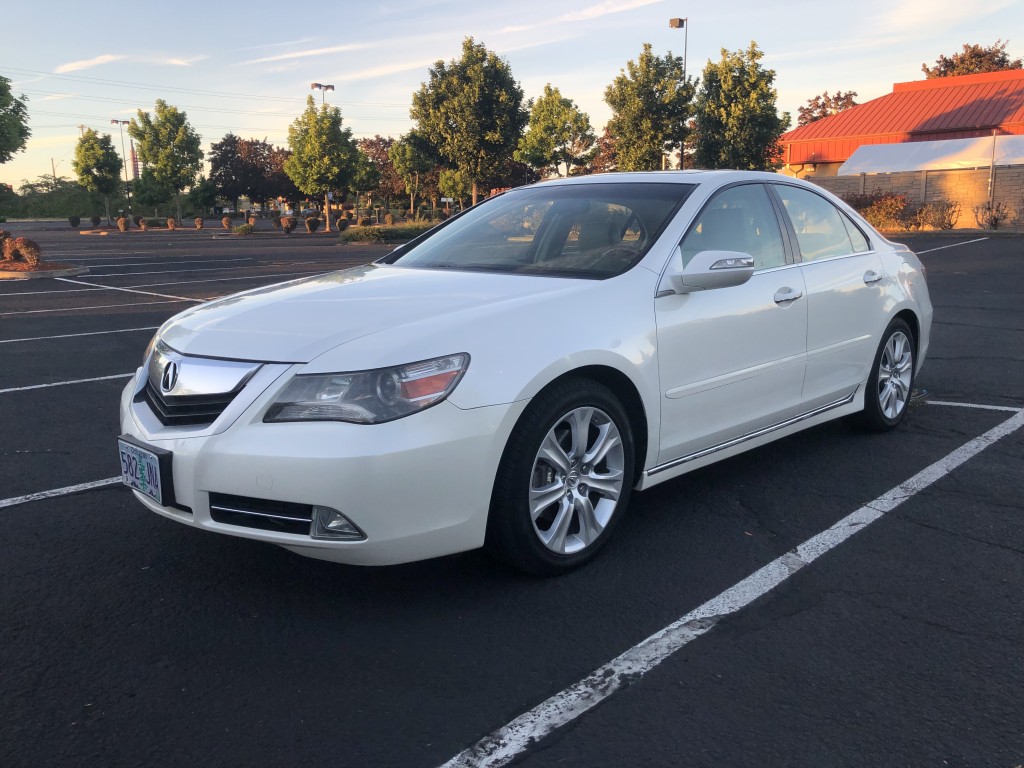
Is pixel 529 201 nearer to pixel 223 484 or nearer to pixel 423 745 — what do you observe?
pixel 223 484

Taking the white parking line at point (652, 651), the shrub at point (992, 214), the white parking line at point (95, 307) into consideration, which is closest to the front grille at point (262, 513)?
the white parking line at point (652, 651)

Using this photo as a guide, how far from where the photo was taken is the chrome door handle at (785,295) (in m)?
4.33

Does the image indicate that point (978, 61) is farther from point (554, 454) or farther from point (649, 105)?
point (554, 454)

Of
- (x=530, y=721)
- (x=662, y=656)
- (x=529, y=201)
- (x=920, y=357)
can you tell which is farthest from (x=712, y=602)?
(x=920, y=357)

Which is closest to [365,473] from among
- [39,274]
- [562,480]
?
[562,480]

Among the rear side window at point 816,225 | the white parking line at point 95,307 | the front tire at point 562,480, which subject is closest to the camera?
the front tire at point 562,480

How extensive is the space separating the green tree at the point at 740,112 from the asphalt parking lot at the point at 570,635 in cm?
3172

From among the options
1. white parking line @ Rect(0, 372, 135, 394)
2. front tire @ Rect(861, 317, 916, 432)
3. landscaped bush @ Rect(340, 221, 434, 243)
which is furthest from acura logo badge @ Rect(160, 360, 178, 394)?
landscaped bush @ Rect(340, 221, 434, 243)

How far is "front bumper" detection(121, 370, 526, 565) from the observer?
2.88 meters

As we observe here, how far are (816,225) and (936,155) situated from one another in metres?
34.9

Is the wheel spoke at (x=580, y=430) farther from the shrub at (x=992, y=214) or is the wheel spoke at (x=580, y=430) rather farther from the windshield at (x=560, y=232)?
the shrub at (x=992, y=214)

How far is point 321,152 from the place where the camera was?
166 feet

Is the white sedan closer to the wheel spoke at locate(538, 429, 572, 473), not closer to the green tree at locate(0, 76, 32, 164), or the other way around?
the wheel spoke at locate(538, 429, 572, 473)

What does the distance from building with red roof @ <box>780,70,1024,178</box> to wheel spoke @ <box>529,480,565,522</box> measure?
4090cm
